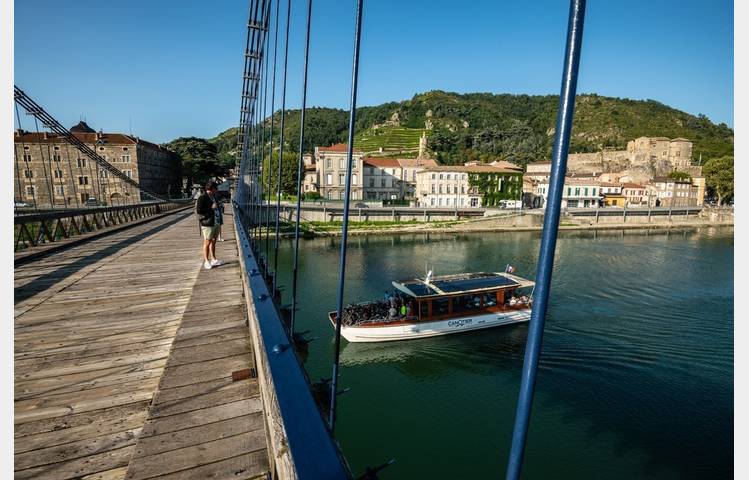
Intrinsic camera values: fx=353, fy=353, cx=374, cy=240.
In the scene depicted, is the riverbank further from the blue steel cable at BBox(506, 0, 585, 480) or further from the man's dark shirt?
the blue steel cable at BBox(506, 0, 585, 480)

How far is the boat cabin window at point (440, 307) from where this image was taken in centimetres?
1552

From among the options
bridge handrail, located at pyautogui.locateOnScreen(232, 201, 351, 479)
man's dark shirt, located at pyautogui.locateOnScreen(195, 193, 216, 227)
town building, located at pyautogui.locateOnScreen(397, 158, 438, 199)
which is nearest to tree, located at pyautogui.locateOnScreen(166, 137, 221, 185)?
town building, located at pyautogui.locateOnScreen(397, 158, 438, 199)

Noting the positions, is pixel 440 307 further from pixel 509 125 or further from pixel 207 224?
pixel 509 125

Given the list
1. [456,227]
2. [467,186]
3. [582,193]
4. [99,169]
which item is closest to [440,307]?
[456,227]

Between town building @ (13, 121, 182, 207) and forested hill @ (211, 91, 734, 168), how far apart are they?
32.6 meters

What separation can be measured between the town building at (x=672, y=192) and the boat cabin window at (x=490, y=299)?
66584mm

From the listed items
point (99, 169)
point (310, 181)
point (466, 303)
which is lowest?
point (466, 303)

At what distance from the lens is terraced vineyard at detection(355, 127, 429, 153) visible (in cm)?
10256

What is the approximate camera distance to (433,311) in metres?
15.4

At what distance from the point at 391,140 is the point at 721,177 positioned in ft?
250

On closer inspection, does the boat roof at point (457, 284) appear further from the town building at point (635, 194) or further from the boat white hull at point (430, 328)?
the town building at point (635, 194)

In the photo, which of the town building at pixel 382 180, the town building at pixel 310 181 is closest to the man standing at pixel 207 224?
the town building at pixel 310 181

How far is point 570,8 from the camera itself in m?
0.94
